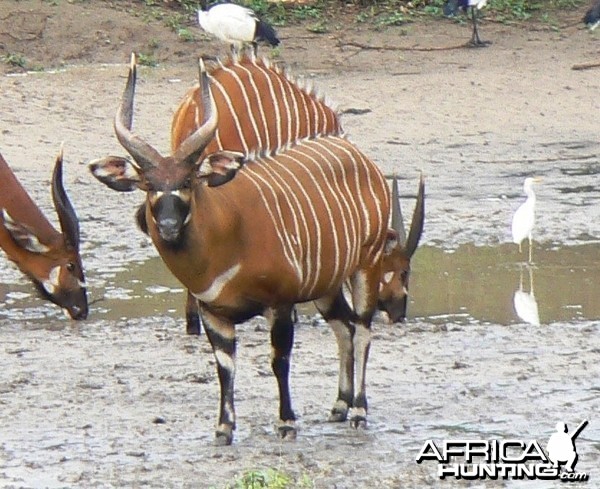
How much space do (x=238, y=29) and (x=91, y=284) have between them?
23.2 feet

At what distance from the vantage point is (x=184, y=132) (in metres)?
7.48

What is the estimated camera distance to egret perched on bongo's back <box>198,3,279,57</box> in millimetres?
15523

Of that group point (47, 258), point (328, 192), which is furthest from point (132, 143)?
point (47, 258)

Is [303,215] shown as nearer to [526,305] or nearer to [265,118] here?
[265,118]

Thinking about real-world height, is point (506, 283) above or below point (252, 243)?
below

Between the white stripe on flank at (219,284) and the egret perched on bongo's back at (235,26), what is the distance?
32.9 ft

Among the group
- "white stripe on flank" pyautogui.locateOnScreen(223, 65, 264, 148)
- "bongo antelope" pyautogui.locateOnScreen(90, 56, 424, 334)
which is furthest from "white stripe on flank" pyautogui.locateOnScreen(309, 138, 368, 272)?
"white stripe on flank" pyautogui.locateOnScreen(223, 65, 264, 148)

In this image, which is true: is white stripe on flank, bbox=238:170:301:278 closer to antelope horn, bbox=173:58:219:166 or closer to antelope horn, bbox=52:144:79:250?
antelope horn, bbox=173:58:219:166

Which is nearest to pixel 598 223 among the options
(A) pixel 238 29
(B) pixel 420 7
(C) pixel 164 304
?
(C) pixel 164 304

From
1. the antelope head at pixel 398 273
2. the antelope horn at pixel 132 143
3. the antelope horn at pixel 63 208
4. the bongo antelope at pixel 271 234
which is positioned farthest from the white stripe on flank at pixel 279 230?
the antelope head at pixel 398 273

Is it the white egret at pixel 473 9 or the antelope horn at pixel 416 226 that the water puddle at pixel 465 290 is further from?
the white egret at pixel 473 9

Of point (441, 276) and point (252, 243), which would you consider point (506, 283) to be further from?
point (252, 243)

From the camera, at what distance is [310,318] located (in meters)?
8.20

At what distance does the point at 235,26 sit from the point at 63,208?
8163 mm
